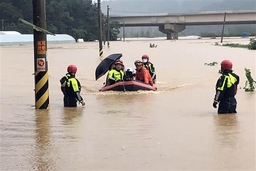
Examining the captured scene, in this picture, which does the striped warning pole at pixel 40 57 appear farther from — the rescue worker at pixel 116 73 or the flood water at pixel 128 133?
A: the rescue worker at pixel 116 73

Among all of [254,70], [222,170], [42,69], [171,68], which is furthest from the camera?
[171,68]

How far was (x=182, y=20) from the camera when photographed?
10806 centimetres

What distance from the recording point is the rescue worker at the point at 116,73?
16.5 metres

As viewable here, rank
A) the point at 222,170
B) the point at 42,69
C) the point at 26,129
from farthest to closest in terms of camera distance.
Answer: the point at 42,69 → the point at 26,129 → the point at 222,170

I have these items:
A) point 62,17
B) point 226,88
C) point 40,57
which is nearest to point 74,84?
point 40,57

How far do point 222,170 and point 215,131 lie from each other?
291cm

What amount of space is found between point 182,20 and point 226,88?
321 feet

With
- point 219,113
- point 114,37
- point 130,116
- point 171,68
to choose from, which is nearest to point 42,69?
point 130,116

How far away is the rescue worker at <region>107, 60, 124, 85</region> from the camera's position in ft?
54.3

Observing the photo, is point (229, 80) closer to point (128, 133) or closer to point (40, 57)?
point (128, 133)

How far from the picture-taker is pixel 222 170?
22.7 ft

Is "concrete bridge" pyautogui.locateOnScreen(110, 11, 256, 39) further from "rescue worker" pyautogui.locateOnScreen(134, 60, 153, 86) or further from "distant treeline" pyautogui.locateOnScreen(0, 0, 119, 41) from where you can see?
"rescue worker" pyautogui.locateOnScreen(134, 60, 153, 86)

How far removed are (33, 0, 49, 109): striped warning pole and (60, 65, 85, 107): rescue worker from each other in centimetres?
45

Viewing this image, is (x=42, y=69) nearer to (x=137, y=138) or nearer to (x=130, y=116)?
(x=130, y=116)
